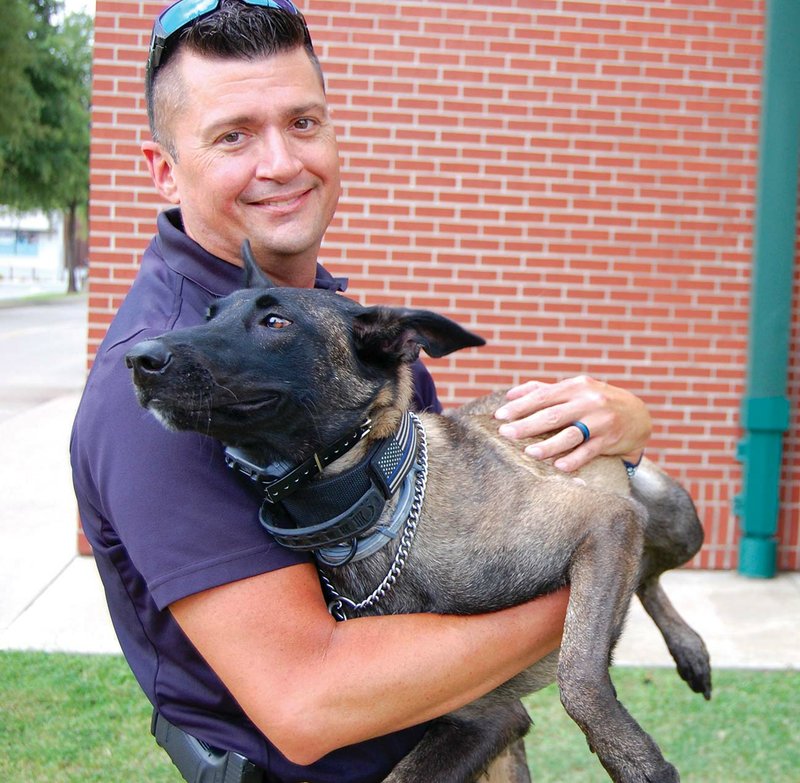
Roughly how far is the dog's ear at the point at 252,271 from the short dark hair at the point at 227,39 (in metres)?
0.28

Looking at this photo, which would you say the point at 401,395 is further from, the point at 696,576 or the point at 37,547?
the point at 37,547

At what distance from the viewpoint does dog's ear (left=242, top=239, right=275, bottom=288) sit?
7.14ft

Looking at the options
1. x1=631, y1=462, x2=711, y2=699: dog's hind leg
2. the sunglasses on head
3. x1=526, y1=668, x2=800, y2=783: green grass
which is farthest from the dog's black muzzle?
x1=526, y1=668, x2=800, y2=783: green grass

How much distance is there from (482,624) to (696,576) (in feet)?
14.1

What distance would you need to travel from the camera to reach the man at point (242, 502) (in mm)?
1783

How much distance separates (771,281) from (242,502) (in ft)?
15.0

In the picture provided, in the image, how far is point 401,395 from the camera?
230 centimetres

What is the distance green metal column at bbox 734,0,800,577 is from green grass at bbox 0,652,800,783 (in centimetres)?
130

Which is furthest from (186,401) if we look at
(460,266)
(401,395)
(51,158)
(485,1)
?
(51,158)

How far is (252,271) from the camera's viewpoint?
7.19 feet

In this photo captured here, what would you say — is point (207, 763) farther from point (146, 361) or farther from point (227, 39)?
point (227, 39)

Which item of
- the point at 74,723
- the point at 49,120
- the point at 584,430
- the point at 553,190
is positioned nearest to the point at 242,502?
the point at 584,430

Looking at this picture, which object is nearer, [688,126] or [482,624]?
[482,624]

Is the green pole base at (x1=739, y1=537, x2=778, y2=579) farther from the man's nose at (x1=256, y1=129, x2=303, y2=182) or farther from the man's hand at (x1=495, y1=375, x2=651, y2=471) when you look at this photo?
the man's nose at (x1=256, y1=129, x2=303, y2=182)
